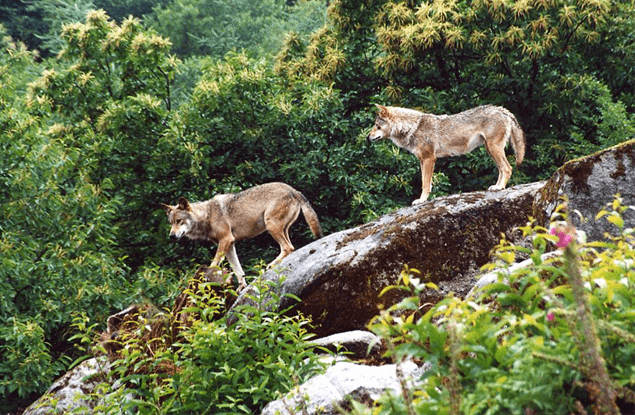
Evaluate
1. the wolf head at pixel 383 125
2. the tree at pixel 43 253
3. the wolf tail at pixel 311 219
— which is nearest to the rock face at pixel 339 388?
the wolf tail at pixel 311 219

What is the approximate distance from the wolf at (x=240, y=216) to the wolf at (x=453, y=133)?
5.39ft

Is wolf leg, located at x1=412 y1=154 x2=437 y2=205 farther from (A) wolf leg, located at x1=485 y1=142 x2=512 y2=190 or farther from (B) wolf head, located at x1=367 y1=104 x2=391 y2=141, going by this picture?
(A) wolf leg, located at x1=485 y1=142 x2=512 y2=190

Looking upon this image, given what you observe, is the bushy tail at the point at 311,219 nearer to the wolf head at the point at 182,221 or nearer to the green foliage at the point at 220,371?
the wolf head at the point at 182,221

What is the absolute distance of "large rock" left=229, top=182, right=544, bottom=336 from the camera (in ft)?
27.4

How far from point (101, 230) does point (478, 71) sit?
831 centimetres

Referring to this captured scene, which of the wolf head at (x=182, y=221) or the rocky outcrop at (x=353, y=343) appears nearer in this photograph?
the rocky outcrop at (x=353, y=343)

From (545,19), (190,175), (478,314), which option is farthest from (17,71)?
(478,314)

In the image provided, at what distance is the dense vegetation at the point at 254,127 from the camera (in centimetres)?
1325

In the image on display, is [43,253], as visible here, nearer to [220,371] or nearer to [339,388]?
[220,371]

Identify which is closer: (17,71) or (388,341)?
(388,341)

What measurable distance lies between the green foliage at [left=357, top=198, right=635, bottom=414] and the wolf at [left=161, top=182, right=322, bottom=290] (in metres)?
7.89

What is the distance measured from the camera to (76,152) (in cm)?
1378

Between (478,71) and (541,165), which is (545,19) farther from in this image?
(541,165)

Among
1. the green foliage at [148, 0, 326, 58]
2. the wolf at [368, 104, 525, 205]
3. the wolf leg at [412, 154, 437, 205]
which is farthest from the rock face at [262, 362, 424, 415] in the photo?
the green foliage at [148, 0, 326, 58]
